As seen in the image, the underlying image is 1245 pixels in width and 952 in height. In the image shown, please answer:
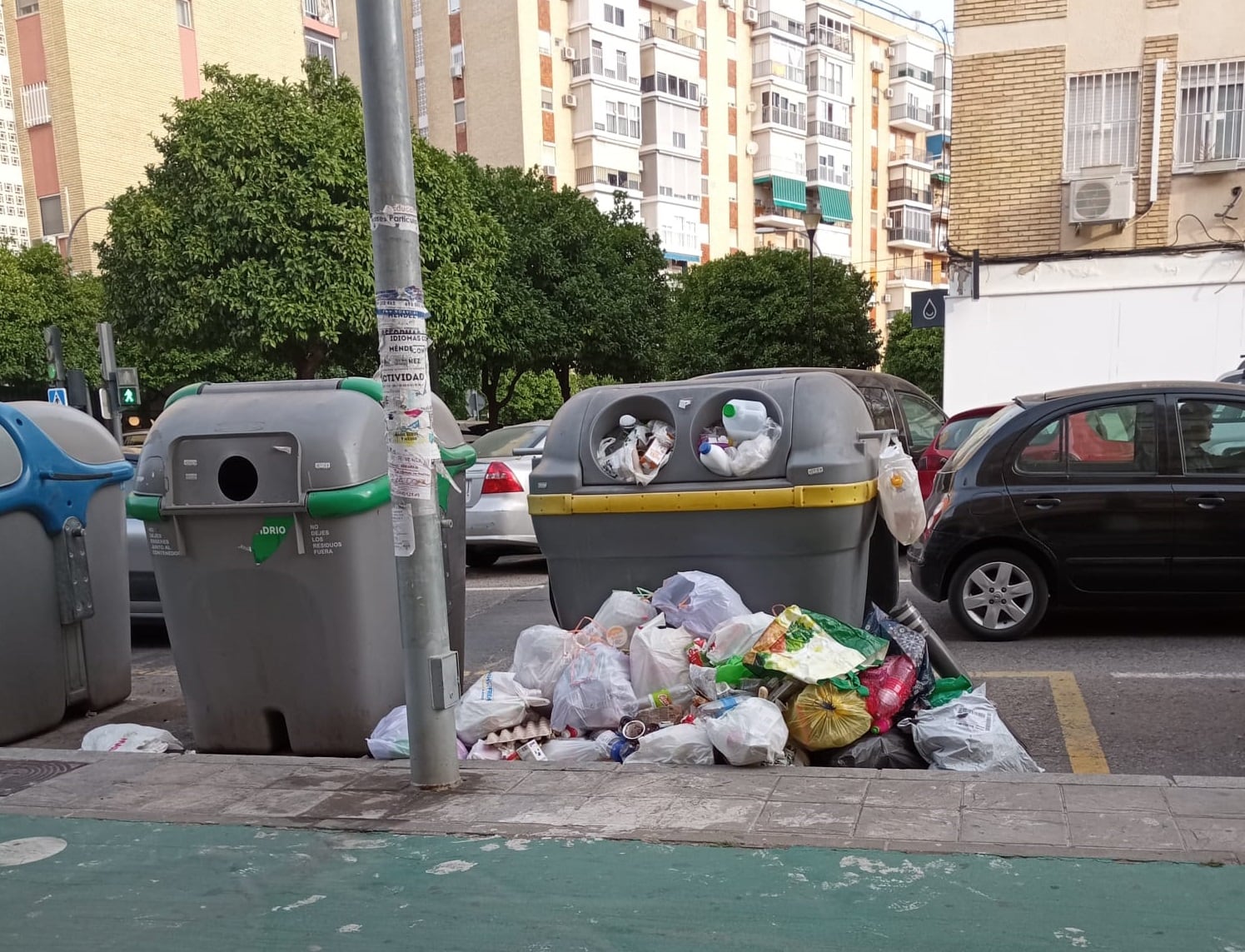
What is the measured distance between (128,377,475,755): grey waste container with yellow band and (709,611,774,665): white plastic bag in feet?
4.75

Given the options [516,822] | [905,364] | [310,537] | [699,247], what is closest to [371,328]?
[310,537]

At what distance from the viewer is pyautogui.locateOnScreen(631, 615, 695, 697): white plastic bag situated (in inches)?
181

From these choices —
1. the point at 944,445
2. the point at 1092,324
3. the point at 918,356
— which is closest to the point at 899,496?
the point at 944,445

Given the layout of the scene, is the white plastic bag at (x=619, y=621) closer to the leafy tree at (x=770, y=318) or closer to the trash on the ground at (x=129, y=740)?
the trash on the ground at (x=129, y=740)

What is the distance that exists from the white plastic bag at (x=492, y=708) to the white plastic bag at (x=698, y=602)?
69cm

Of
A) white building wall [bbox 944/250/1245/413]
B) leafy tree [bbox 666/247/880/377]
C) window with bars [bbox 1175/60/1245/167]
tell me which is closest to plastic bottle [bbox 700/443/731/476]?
white building wall [bbox 944/250/1245/413]

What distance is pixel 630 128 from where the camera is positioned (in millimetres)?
47688

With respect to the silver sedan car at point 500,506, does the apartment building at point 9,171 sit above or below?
above

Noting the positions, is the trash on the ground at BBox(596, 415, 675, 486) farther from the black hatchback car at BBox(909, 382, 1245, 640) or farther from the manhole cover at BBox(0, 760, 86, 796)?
the manhole cover at BBox(0, 760, 86, 796)

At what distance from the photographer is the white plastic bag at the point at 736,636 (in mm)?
4543

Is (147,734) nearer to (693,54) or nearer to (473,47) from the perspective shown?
(473,47)

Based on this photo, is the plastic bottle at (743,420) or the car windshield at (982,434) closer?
the plastic bottle at (743,420)

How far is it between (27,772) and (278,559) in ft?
4.65

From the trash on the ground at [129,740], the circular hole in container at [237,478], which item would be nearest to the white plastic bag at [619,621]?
the circular hole in container at [237,478]
